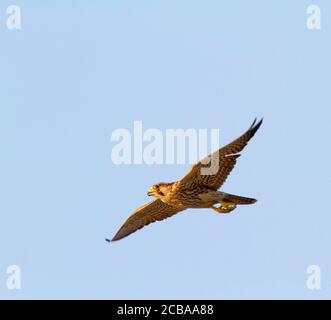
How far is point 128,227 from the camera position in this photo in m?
39.2

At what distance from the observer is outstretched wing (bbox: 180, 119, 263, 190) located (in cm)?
3569

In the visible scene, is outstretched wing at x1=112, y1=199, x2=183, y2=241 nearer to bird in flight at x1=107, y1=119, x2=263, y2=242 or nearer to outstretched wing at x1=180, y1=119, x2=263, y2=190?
bird in flight at x1=107, y1=119, x2=263, y2=242

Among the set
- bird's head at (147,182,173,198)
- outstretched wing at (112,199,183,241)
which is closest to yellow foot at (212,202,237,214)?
bird's head at (147,182,173,198)

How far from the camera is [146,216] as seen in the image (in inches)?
1537

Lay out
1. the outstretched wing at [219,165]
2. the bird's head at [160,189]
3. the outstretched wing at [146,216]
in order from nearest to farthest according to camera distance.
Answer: the outstretched wing at [219,165], the bird's head at [160,189], the outstretched wing at [146,216]

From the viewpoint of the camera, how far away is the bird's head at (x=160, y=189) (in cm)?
3700

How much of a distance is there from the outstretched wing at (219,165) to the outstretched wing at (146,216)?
2.33m

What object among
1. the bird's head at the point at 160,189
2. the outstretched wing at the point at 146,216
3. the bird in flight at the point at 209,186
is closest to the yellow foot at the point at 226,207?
the bird in flight at the point at 209,186

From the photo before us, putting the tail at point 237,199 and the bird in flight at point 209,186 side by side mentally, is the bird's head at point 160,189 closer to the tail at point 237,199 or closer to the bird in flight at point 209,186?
the bird in flight at point 209,186


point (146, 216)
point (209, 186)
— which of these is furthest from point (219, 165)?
point (146, 216)
